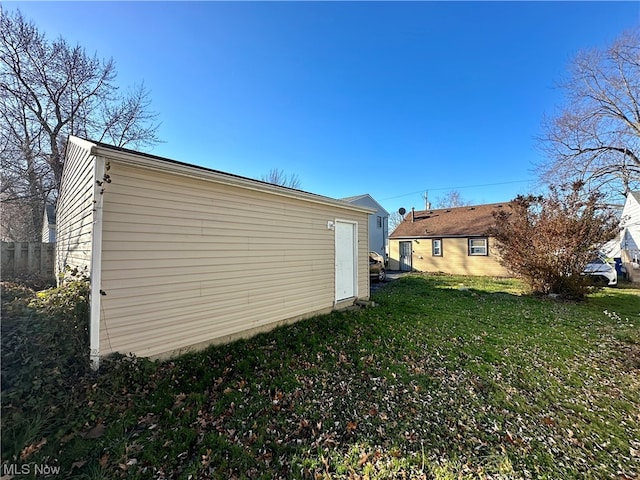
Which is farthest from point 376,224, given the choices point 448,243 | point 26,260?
point 26,260

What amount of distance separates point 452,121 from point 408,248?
27.0 feet

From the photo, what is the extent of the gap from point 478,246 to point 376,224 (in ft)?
32.6

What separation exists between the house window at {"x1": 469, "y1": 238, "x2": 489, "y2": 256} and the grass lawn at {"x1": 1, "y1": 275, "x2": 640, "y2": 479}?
427 inches

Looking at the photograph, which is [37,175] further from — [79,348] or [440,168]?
[440,168]

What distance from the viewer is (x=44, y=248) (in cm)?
750

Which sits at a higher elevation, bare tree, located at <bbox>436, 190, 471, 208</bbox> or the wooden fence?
bare tree, located at <bbox>436, 190, 471, 208</bbox>

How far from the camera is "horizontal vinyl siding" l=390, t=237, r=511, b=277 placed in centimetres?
1468

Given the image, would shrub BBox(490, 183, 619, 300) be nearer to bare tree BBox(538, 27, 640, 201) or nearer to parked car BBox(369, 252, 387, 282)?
parked car BBox(369, 252, 387, 282)

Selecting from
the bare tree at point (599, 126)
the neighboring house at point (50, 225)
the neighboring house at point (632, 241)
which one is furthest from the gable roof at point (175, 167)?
the bare tree at point (599, 126)

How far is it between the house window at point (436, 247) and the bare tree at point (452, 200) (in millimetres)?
19552

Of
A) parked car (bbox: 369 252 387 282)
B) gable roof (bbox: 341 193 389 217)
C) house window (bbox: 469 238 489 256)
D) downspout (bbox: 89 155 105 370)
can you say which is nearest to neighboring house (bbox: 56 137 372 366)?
downspout (bbox: 89 155 105 370)

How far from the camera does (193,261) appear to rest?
13.5 ft

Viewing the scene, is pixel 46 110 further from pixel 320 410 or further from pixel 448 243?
pixel 448 243

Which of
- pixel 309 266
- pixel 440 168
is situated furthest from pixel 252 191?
pixel 440 168
